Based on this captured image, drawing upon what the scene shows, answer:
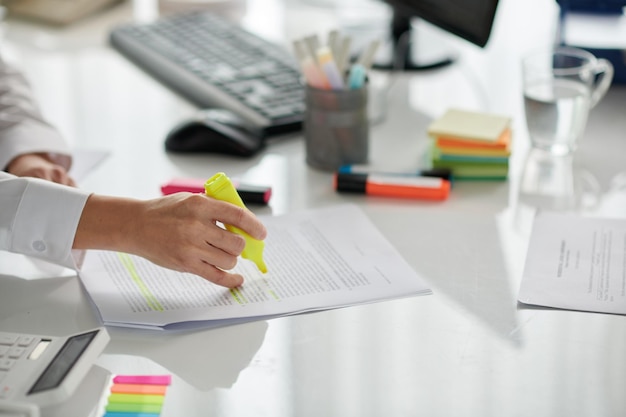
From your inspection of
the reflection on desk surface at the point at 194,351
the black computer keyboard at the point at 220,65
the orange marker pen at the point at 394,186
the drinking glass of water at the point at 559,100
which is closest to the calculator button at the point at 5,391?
the reflection on desk surface at the point at 194,351

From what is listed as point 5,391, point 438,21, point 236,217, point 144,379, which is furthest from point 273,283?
point 438,21

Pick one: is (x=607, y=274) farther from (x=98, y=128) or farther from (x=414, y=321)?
(x=98, y=128)

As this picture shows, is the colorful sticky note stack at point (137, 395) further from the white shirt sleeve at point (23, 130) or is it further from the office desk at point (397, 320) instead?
the white shirt sleeve at point (23, 130)

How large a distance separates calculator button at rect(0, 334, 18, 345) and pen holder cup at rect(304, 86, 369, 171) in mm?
533

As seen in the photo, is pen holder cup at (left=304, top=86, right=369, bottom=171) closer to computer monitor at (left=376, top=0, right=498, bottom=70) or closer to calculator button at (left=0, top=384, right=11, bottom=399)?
computer monitor at (left=376, top=0, right=498, bottom=70)

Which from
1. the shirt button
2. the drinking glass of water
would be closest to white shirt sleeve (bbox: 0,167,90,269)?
the shirt button

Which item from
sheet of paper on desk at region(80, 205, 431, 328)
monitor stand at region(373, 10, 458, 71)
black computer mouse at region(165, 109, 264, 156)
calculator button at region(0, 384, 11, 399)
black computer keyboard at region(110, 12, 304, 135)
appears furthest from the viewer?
monitor stand at region(373, 10, 458, 71)

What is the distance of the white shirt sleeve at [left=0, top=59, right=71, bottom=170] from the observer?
122 centimetres

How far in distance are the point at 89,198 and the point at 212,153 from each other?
0.33 m

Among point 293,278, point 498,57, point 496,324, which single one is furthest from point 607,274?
point 498,57

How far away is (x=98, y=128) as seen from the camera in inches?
55.0

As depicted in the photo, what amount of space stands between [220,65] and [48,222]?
63 centimetres

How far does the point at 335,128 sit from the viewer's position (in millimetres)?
1225

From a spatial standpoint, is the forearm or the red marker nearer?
the forearm
